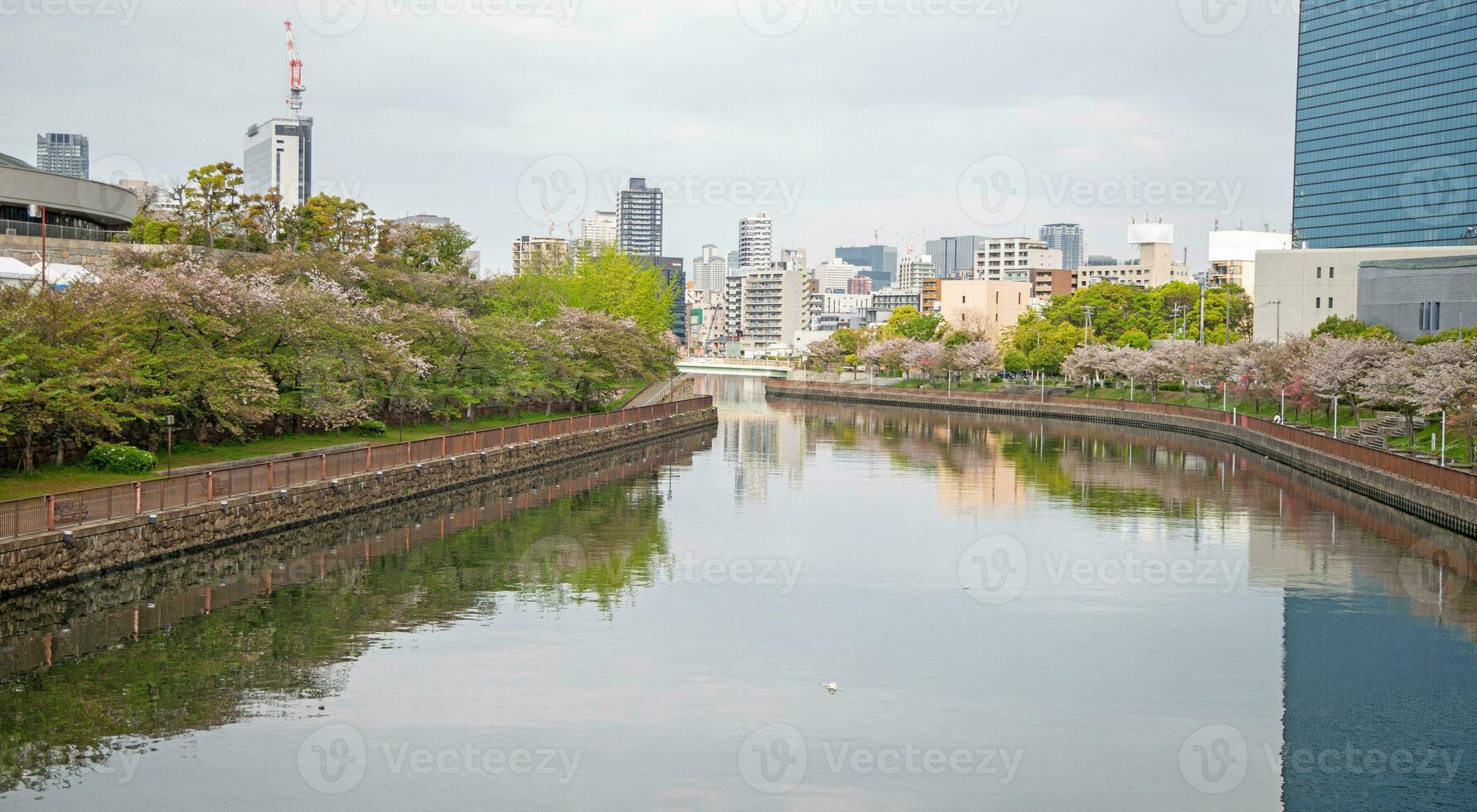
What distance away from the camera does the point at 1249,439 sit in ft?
235

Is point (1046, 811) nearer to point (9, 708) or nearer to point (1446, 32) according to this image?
point (9, 708)

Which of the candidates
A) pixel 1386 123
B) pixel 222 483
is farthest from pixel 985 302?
pixel 222 483

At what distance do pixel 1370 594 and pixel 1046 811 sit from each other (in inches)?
703

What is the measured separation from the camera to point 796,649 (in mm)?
25344

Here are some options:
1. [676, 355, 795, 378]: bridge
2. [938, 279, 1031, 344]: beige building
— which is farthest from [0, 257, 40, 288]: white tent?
[938, 279, 1031, 344]: beige building

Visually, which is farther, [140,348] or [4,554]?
[140,348]

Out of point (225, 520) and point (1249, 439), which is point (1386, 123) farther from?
point (225, 520)

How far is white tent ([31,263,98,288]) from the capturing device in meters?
46.1

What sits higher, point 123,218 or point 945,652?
point 123,218

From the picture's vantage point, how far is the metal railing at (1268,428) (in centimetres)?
4100

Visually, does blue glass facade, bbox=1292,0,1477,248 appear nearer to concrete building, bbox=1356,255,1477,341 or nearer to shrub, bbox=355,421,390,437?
concrete building, bbox=1356,255,1477,341

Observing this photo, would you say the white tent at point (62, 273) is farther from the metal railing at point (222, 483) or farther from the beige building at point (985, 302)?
the beige building at point (985, 302)

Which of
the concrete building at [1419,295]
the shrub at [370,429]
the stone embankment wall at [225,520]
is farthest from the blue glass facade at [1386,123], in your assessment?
the shrub at [370,429]

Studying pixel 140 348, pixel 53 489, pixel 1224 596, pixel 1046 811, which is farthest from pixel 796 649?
pixel 140 348
